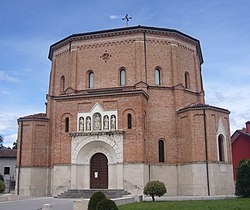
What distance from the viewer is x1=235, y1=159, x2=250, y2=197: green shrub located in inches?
1017

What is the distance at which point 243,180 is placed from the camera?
85.3 ft

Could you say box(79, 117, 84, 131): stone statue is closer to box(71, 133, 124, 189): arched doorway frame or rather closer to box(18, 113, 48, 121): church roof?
box(71, 133, 124, 189): arched doorway frame

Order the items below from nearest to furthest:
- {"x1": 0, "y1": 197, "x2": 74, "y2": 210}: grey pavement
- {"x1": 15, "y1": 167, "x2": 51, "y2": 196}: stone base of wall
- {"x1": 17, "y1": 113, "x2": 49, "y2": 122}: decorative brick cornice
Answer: {"x1": 0, "y1": 197, "x2": 74, "y2": 210}: grey pavement, {"x1": 15, "y1": 167, "x2": 51, "y2": 196}: stone base of wall, {"x1": 17, "y1": 113, "x2": 49, "y2": 122}: decorative brick cornice

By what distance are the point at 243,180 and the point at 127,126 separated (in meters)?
9.78

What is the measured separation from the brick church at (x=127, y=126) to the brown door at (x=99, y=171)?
8cm

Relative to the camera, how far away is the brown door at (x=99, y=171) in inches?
1156

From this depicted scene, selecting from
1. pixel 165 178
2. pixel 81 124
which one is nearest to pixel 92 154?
pixel 81 124

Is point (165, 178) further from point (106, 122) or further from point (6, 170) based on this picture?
point (6, 170)

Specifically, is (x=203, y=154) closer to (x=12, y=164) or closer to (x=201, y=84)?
(x=201, y=84)

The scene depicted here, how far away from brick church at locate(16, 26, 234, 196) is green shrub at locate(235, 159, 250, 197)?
2.45 m

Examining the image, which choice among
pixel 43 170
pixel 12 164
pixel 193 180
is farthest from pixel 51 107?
pixel 12 164

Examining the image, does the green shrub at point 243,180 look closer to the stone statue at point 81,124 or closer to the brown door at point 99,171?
the brown door at point 99,171

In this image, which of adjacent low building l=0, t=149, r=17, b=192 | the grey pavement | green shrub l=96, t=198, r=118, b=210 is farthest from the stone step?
adjacent low building l=0, t=149, r=17, b=192

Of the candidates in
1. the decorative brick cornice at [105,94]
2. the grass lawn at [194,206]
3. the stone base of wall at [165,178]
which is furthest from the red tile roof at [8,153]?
the grass lawn at [194,206]
